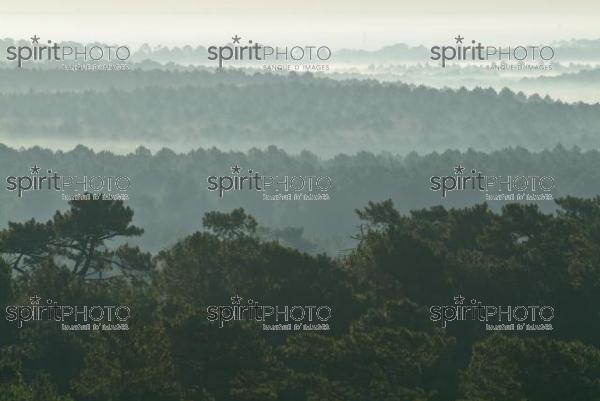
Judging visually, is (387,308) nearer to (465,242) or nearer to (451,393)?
(451,393)

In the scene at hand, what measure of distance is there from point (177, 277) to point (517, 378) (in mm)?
20610

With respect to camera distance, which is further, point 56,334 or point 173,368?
point 56,334

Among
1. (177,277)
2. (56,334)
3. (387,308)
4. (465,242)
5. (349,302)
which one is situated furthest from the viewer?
(465,242)

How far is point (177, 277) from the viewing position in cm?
5781

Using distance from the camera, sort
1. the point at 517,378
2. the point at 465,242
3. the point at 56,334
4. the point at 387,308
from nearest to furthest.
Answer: the point at 517,378, the point at 56,334, the point at 387,308, the point at 465,242

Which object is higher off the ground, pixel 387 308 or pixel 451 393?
pixel 387 308

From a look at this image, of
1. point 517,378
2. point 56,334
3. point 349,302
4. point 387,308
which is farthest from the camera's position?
point 349,302

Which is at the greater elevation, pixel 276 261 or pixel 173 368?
pixel 276 261

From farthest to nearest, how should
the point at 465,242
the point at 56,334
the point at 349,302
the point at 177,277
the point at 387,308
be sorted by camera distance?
the point at 465,242, the point at 177,277, the point at 349,302, the point at 387,308, the point at 56,334

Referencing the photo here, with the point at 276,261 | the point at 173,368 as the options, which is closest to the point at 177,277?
the point at 276,261

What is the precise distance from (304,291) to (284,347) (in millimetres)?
8836

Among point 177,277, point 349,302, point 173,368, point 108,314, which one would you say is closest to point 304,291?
point 349,302

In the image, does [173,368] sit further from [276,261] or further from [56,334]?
[276,261]

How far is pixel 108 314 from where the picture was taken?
47.7 metres
